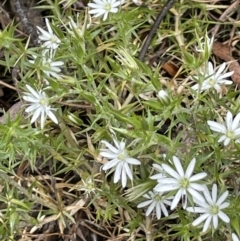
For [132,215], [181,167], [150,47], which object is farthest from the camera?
[150,47]

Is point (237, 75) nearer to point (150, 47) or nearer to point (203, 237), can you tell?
point (150, 47)

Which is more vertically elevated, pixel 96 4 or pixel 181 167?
pixel 96 4

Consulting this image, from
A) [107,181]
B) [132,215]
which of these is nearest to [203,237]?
[132,215]

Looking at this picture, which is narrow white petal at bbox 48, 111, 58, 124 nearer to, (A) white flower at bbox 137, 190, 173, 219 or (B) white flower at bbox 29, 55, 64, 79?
(B) white flower at bbox 29, 55, 64, 79

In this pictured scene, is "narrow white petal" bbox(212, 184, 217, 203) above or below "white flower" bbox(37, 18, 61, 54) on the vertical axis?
below

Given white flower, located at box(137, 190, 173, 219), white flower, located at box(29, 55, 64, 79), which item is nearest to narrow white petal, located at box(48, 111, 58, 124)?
white flower, located at box(29, 55, 64, 79)

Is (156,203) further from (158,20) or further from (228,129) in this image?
(158,20)
